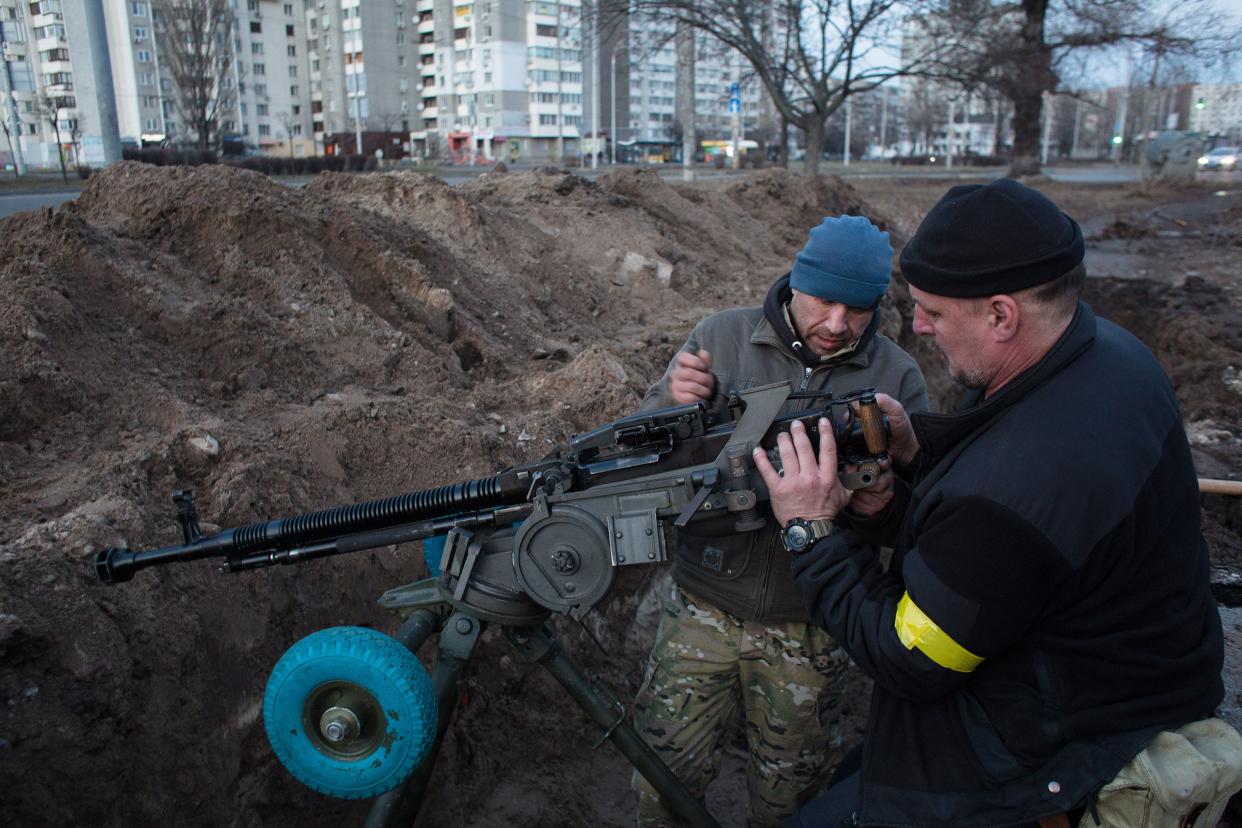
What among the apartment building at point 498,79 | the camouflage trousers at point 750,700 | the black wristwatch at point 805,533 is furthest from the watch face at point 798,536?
the apartment building at point 498,79

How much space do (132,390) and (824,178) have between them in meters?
14.4

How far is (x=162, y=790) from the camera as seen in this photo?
2.89 meters

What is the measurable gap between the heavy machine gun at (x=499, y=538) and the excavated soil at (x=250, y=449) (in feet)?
2.94

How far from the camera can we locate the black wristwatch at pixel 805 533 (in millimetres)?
2139

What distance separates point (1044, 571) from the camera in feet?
5.67

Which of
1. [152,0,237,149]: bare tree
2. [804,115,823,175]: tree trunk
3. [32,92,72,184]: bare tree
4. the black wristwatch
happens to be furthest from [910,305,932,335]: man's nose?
[152,0,237,149]: bare tree

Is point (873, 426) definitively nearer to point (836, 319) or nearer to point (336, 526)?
point (836, 319)

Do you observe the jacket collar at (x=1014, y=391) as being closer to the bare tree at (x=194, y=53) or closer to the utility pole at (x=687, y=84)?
the utility pole at (x=687, y=84)

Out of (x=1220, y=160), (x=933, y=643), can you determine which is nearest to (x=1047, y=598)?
(x=933, y=643)

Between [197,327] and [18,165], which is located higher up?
[18,165]

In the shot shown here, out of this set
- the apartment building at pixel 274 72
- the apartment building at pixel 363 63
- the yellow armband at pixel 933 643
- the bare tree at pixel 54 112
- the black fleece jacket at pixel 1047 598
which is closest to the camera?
the black fleece jacket at pixel 1047 598

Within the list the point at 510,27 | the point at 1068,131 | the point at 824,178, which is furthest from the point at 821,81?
the point at 1068,131

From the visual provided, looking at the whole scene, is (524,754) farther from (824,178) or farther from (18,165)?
(18,165)

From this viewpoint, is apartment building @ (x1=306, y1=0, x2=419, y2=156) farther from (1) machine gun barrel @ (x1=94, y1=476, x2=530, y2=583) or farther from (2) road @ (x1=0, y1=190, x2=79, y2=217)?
(1) machine gun barrel @ (x1=94, y1=476, x2=530, y2=583)
